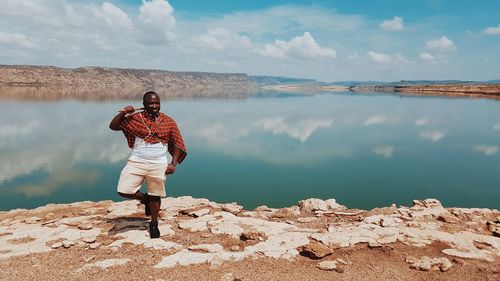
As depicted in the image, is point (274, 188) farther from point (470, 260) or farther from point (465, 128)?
point (465, 128)

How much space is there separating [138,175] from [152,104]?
1318 millimetres

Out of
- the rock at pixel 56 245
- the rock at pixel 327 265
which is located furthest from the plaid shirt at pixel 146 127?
the rock at pixel 327 265

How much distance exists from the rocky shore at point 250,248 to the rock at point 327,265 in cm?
2

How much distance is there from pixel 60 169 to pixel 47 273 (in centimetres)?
1811

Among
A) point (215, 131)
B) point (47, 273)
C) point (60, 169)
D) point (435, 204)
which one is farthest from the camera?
point (215, 131)

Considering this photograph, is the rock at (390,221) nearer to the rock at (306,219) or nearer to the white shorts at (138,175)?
the rock at (306,219)

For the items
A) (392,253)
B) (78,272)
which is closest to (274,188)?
(392,253)

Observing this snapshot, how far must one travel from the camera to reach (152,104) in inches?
264

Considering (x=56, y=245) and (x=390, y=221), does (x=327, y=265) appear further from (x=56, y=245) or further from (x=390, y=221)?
(x=56, y=245)

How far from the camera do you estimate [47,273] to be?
5871 mm

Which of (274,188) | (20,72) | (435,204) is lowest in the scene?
(274,188)

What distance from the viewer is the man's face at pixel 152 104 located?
6.68 m

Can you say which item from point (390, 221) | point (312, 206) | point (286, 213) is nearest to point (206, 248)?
point (286, 213)

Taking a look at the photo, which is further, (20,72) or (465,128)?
(20,72)
